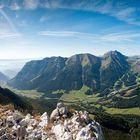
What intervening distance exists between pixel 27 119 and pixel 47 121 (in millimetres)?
5782

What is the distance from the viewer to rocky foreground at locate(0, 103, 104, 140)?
166 feet

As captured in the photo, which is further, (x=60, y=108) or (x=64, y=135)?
(x=60, y=108)

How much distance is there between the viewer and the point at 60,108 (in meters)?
68.6

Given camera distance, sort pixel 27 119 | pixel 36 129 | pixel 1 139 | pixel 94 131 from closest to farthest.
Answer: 1. pixel 94 131
2. pixel 1 139
3. pixel 36 129
4. pixel 27 119

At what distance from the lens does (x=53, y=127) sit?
5778 cm

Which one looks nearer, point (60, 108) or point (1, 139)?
point (1, 139)

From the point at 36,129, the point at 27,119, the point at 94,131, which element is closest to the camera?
the point at 94,131

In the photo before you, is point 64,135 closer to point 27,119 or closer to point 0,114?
point 27,119

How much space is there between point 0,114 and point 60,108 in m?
16.0

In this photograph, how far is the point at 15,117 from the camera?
66.9 m

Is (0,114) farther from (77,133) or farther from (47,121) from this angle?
(77,133)

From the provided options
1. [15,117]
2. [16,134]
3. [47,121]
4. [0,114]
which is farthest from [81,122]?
[0,114]

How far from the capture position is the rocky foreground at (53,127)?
50.6 m

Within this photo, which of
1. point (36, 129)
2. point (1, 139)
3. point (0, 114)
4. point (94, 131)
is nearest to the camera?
point (94, 131)
